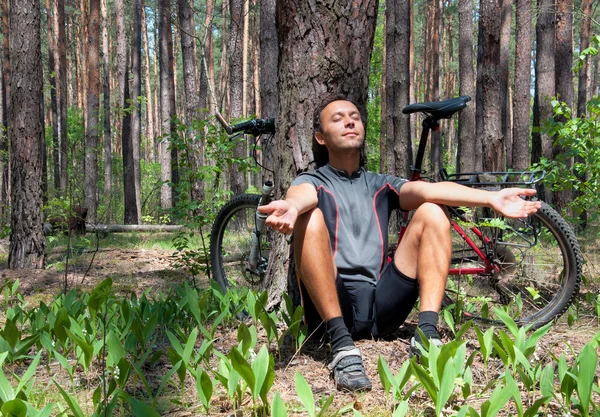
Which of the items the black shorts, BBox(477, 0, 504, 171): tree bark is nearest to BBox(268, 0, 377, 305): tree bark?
the black shorts

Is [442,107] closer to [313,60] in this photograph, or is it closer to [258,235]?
[313,60]

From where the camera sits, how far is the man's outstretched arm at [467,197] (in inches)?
97.6

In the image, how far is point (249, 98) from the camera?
26.7 m

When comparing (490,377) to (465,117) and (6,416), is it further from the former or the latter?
(465,117)

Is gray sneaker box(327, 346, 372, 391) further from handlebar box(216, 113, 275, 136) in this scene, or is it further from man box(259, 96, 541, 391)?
handlebar box(216, 113, 275, 136)

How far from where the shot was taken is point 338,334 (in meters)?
2.53

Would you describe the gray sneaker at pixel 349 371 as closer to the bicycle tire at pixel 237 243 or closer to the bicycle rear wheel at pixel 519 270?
the bicycle rear wheel at pixel 519 270

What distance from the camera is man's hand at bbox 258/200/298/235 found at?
7.31 ft

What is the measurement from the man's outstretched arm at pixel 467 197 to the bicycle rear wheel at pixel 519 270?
31.4 inches

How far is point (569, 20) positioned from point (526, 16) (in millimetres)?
1929

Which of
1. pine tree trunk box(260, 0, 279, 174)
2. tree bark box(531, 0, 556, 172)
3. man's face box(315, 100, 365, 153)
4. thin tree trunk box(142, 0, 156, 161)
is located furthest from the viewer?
thin tree trunk box(142, 0, 156, 161)

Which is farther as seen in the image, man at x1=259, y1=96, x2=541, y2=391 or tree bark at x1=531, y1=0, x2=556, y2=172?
tree bark at x1=531, y1=0, x2=556, y2=172

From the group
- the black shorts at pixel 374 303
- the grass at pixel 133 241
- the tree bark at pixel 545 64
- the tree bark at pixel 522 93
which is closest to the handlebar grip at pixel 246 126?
the black shorts at pixel 374 303

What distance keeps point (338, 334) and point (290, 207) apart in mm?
658
